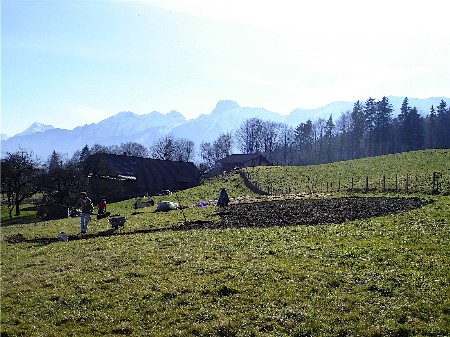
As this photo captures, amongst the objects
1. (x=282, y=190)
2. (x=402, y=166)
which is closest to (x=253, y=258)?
(x=282, y=190)

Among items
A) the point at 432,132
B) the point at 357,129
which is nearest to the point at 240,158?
the point at 357,129

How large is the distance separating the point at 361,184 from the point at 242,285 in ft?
136

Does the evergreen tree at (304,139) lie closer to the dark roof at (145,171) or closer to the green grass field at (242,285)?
the dark roof at (145,171)

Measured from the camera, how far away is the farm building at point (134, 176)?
7238cm

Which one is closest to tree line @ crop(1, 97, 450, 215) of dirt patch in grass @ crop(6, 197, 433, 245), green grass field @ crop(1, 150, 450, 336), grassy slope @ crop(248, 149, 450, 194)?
grassy slope @ crop(248, 149, 450, 194)

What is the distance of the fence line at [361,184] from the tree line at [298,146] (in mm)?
35749

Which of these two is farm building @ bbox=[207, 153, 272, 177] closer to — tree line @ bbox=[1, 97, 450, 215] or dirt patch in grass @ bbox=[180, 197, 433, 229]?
tree line @ bbox=[1, 97, 450, 215]

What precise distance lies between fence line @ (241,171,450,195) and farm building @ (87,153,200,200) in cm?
2645

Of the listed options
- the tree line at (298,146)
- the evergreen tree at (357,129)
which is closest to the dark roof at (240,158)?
the tree line at (298,146)

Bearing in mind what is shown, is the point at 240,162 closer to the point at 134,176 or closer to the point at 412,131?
the point at 134,176

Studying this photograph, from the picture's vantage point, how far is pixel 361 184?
49.2m

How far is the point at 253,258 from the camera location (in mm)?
15039

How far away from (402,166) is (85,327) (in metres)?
59.0

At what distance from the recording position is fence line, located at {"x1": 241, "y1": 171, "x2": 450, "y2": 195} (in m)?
40.8
